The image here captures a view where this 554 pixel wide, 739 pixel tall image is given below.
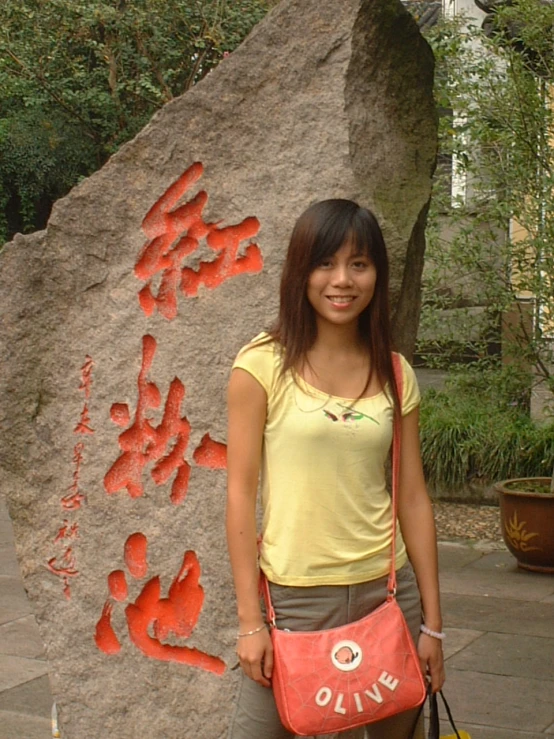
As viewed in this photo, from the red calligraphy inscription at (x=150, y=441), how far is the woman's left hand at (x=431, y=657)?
0.99 metres

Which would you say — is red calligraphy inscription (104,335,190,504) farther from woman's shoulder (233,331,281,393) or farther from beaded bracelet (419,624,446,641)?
beaded bracelet (419,624,446,641)

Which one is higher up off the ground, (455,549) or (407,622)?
(407,622)

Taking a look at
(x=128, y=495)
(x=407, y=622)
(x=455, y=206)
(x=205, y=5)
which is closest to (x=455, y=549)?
(x=455, y=206)

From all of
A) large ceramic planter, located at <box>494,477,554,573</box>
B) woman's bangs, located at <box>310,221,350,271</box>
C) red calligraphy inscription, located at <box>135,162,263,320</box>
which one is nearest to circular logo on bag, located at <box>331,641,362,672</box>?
woman's bangs, located at <box>310,221,350,271</box>

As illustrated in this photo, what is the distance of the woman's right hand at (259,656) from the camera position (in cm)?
235

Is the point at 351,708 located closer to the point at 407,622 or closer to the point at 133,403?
the point at 407,622

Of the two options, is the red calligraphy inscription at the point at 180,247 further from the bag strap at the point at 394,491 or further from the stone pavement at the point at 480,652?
the stone pavement at the point at 480,652

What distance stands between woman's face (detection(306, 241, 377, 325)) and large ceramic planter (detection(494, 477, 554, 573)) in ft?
12.2

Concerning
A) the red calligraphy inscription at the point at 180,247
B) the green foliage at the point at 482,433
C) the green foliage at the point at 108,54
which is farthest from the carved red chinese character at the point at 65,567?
the green foliage at the point at 108,54

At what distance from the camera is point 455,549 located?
651 centimetres

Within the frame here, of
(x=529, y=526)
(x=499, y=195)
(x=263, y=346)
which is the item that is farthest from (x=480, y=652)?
(x=499, y=195)

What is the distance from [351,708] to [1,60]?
25.8 ft

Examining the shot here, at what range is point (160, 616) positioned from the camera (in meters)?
3.30

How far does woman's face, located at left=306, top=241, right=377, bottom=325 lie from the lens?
8.03 feet
